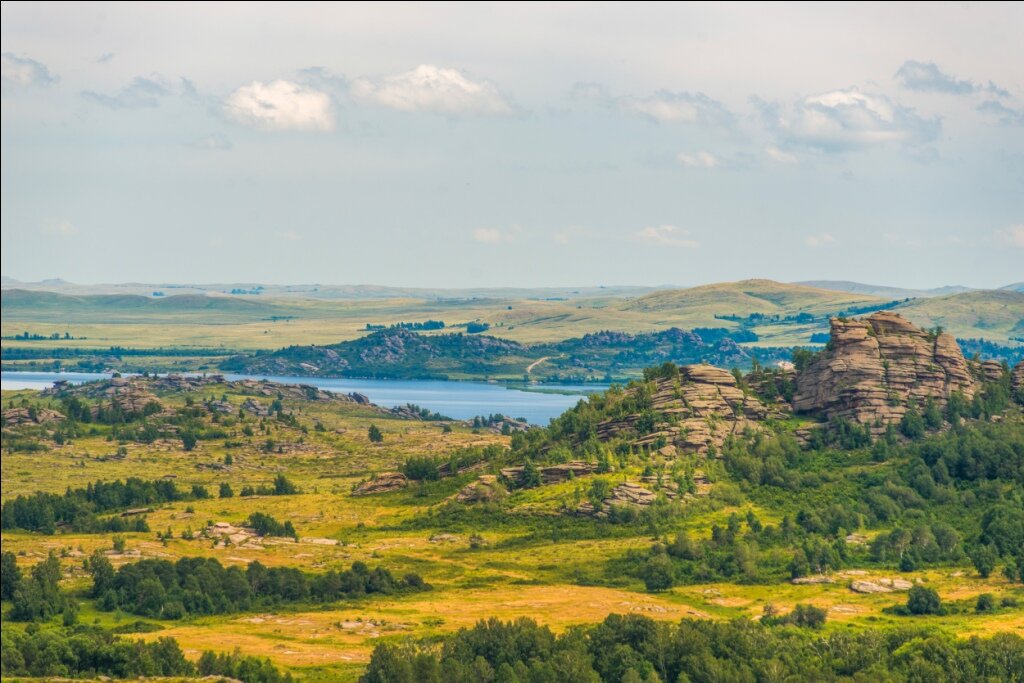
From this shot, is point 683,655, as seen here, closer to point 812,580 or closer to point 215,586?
point 812,580

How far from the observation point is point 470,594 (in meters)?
168

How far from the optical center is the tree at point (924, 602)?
6024 inches

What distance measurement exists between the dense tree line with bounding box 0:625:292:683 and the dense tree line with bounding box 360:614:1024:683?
12.2 meters

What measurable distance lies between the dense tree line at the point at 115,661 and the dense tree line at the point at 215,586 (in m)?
26.3

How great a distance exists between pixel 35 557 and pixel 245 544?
26.0 m

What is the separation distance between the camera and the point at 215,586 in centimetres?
16988

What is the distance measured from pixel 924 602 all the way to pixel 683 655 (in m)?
34.7

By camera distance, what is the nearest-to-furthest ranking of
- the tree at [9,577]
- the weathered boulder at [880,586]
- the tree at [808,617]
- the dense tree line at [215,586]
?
the tree at [808,617] → the weathered boulder at [880,586] → the tree at [9,577] → the dense tree line at [215,586]

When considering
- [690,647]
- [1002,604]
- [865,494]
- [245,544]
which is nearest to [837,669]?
[690,647]

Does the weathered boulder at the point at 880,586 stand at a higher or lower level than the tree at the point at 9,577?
higher

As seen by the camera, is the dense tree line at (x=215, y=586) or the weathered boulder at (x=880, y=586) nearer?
the weathered boulder at (x=880, y=586)

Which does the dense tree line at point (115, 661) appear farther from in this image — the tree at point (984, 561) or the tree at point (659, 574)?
the tree at point (984, 561)

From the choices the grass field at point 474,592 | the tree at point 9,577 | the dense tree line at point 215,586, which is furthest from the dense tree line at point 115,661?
the tree at point 9,577

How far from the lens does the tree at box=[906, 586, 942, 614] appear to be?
15300cm
